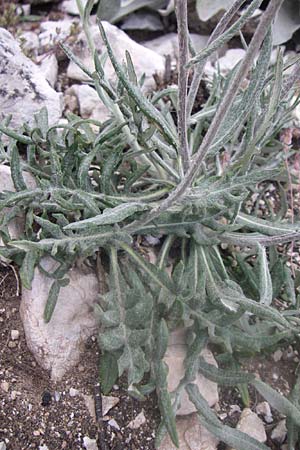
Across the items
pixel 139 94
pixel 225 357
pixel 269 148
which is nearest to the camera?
pixel 139 94

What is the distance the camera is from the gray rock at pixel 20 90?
2.04m

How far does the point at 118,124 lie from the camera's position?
180cm

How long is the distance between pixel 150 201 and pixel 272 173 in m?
0.40

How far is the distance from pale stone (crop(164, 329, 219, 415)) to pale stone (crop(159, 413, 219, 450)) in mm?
33

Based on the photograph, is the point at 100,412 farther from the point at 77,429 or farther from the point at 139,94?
the point at 139,94

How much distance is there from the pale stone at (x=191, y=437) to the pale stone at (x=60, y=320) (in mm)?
337

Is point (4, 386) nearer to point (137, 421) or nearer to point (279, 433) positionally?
point (137, 421)

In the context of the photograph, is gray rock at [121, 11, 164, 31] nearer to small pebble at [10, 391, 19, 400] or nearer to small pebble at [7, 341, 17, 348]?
small pebble at [7, 341, 17, 348]

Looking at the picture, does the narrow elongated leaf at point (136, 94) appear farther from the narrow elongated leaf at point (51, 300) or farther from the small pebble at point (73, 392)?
the small pebble at point (73, 392)

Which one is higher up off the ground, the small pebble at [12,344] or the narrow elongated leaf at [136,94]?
the narrow elongated leaf at [136,94]

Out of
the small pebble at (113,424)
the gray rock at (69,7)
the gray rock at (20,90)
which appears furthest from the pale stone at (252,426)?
the gray rock at (69,7)

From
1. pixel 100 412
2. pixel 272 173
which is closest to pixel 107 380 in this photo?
pixel 100 412

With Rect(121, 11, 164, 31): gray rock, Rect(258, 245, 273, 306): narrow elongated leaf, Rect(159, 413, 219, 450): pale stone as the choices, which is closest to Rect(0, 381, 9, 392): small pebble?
Rect(159, 413, 219, 450): pale stone

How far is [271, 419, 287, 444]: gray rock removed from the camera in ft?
5.63
